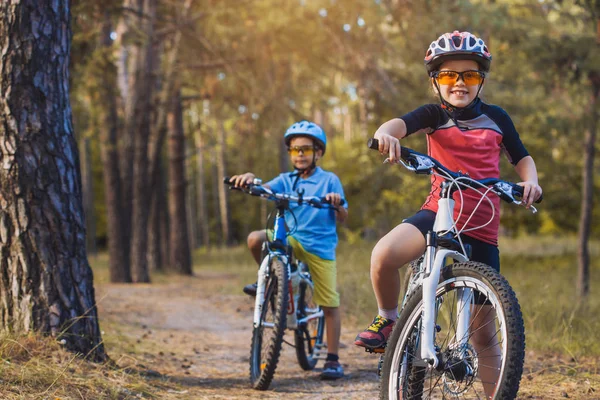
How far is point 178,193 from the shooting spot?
19328 mm

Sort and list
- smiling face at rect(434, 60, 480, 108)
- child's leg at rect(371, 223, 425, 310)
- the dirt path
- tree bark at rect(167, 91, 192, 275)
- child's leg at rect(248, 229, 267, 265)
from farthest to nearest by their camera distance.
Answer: tree bark at rect(167, 91, 192, 275), child's leg at rect(248, 229, 267, 265), the dirt path, smiling face at rect(434, 60, 480, 108), child's leg at rect(371, 223, 425, 310)

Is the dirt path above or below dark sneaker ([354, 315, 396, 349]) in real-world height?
below

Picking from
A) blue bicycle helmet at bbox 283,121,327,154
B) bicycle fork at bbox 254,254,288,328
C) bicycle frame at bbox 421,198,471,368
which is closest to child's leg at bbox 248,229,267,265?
bicycle fork at bbox 254,254,288,328

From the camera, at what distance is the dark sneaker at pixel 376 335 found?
149 inches

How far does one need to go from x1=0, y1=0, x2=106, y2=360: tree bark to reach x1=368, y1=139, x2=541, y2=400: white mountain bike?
259 cm

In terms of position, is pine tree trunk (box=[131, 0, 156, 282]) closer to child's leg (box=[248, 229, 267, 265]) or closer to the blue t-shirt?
the blue t-shirt

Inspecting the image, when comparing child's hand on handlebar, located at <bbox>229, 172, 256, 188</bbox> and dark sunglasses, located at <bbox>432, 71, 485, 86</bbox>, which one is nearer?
dark sunglasses, located at <bbox>432, 71, 485, 86</bbox>

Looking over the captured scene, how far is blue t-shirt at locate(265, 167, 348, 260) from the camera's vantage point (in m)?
6.16

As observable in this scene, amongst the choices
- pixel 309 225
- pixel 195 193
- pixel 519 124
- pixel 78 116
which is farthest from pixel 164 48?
pixel 195 193

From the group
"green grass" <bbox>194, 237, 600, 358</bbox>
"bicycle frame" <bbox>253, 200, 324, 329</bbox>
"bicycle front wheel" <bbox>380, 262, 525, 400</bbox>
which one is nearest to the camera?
"bicycle front wheel" <bbox>380, 262, 525, 400</bbox>

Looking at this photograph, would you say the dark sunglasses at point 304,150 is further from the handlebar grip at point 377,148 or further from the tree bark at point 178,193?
the tree bark at point 178,193

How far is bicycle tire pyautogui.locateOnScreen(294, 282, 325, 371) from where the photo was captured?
20.3ft

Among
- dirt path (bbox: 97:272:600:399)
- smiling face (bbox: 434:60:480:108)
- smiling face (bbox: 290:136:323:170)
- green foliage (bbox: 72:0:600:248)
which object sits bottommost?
dirt path (bbox: 97:272:600:399)

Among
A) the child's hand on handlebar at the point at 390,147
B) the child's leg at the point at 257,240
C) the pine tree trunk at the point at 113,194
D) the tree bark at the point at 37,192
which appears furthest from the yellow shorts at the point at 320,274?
the pine tree trunk at the point at 113,194
